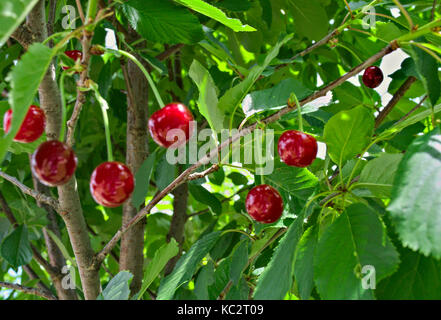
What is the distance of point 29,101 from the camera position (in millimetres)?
524

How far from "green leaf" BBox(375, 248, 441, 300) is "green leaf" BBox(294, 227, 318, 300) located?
113 millimetres

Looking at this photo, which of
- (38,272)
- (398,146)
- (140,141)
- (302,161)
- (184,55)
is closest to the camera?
(302,161)

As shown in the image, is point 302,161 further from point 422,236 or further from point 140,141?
point 140,141

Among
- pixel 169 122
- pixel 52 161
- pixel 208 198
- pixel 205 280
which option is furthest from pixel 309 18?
pixel 52 161

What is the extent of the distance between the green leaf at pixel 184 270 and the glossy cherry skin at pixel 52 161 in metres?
0.38

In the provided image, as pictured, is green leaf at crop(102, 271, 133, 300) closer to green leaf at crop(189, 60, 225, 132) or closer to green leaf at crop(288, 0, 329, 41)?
green leaf at crop(189, 60, 225, 132)

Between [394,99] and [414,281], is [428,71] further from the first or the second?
[394,99]

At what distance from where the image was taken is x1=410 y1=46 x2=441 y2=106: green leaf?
68cm

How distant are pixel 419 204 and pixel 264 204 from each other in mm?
319

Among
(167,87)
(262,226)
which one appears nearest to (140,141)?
(167,87)

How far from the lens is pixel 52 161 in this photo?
1.97 feet

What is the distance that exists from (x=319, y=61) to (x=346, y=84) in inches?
16.7

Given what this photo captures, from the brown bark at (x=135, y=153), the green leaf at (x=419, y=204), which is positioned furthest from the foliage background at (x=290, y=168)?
the brown bark at (x=135, y=153)

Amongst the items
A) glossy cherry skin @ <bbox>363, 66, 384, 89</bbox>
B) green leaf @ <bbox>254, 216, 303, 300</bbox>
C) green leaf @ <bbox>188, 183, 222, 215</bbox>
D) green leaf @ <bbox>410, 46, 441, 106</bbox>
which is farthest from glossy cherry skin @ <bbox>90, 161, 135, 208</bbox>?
green leaf @ <bbox>188, 183, 222, 215</bbox>
